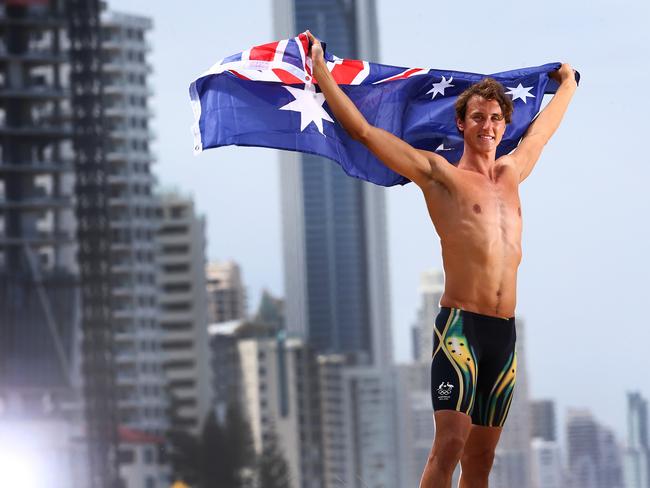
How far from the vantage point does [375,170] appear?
260 inches

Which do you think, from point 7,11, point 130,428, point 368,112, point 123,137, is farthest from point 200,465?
point 368,112

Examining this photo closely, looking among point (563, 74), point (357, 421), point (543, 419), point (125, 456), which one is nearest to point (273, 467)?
point (125, 456)

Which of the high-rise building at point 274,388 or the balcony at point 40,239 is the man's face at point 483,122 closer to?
the balcony at point 40,239

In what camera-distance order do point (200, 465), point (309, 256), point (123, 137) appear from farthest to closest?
point (309, 256) → point (123, 137) → point (200, 465)

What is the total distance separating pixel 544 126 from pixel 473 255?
816 mm

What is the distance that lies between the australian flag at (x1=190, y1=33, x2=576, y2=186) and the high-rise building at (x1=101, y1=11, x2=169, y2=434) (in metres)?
91.5

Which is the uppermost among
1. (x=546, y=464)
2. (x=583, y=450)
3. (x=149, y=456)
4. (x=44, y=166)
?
(x=44, y=166)

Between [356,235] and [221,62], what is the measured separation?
12753 centimetres

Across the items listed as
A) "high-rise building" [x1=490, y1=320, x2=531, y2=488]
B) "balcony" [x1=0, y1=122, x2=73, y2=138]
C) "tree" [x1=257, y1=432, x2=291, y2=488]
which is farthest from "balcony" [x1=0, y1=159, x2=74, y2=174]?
"high-rise building" [x1=490, y1=320, x2=531, y2=488]

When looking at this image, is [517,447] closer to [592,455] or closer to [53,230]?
[592,455]

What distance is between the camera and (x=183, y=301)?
108 m

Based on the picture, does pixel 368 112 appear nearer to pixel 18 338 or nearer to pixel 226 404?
pixel 18 338

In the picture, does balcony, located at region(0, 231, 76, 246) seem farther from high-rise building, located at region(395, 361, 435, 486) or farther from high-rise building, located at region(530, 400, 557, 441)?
high-rise building, located at region(530, 400, 557, 441)

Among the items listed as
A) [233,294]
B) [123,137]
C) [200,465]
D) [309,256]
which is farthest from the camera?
[309,256]
